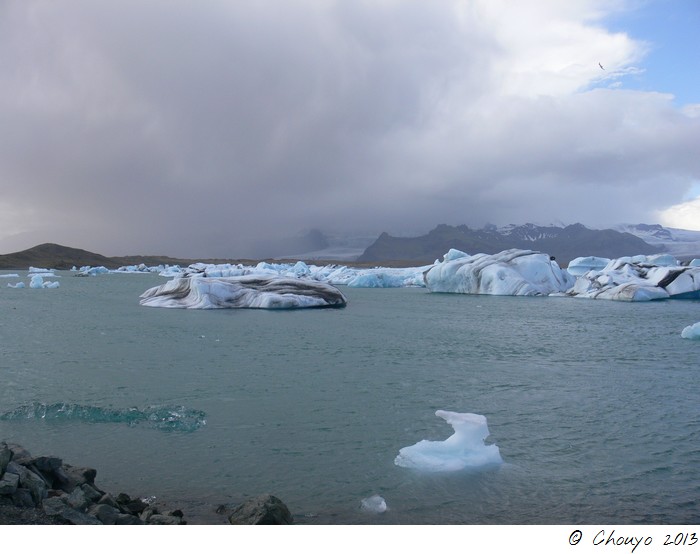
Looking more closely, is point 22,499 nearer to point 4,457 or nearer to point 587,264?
point 4,457

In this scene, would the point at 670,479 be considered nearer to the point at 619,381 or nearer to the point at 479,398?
the point at 479,398

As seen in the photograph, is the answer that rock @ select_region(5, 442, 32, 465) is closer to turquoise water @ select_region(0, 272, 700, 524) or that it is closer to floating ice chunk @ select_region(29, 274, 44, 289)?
turquoise water @ select_region(0, 272, 700, 524)

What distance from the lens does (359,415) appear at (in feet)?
26.9

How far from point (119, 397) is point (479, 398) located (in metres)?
5.60

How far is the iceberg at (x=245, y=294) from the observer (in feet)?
79.9

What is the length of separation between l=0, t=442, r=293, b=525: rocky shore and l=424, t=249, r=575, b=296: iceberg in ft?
105

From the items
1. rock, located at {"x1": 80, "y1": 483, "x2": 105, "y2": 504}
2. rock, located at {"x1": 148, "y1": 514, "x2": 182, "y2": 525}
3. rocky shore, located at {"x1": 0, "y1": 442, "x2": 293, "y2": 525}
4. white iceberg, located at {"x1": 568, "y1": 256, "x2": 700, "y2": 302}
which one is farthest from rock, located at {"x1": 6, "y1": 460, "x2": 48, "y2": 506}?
white iceberg, located at {"x1": 568, "y1": 256, "x2": 700, "y2": 302}

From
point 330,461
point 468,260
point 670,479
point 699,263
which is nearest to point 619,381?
point 670,479

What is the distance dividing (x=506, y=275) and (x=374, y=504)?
3152 centimetres

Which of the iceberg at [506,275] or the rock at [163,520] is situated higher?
the iceberg at [506,275]

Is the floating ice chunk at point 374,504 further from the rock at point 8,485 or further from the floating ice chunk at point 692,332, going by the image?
the floating ice chunk at point 692,332

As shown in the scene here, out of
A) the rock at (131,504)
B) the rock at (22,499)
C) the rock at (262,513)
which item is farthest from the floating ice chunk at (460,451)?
the rock at (22,499)

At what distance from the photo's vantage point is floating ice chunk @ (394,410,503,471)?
6.13 m

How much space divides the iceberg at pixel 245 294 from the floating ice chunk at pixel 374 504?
1939 centimetres
